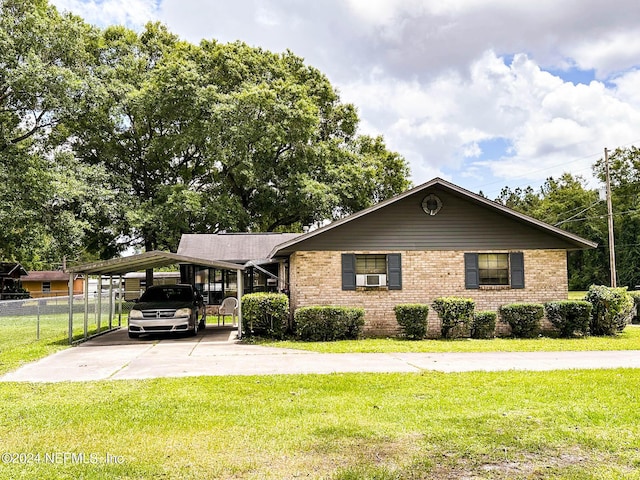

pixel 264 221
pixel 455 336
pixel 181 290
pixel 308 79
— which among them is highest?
pixel 308 79

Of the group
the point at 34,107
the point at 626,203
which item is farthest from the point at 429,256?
the point at 626,203

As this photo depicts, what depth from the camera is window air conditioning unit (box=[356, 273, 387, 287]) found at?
16.8 meters

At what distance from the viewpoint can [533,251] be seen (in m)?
17.0

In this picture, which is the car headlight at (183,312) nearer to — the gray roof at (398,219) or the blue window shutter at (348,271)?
the gray roof at (398,219)

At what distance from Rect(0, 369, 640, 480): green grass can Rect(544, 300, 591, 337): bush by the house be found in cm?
723

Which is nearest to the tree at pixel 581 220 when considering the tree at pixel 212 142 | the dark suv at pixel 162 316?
the tree at pixel 212 142

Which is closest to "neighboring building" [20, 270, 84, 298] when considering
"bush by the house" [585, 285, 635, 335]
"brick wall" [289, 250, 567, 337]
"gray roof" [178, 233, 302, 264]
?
"gray roof" [178, 233, 302, 264]

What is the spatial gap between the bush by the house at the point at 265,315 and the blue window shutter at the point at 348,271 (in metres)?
2.04

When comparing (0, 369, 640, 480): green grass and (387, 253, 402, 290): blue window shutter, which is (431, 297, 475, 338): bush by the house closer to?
(387, 253, 402, 290): blue window shutter

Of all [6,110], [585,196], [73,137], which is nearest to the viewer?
[6,110]

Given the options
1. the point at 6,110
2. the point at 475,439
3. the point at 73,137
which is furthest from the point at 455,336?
the point at 73,137

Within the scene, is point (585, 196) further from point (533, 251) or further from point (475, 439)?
point (475, 439)

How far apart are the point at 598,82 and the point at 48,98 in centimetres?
2425

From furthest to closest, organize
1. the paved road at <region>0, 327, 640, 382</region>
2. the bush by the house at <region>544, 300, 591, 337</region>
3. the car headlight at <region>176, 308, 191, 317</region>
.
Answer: the car headlight at <region>176, 308, 191, 317</region>, the bush by the house at <region>544, 300, 591, 337</region>, the paved road at <region>0, 327, 640, 382</region>
